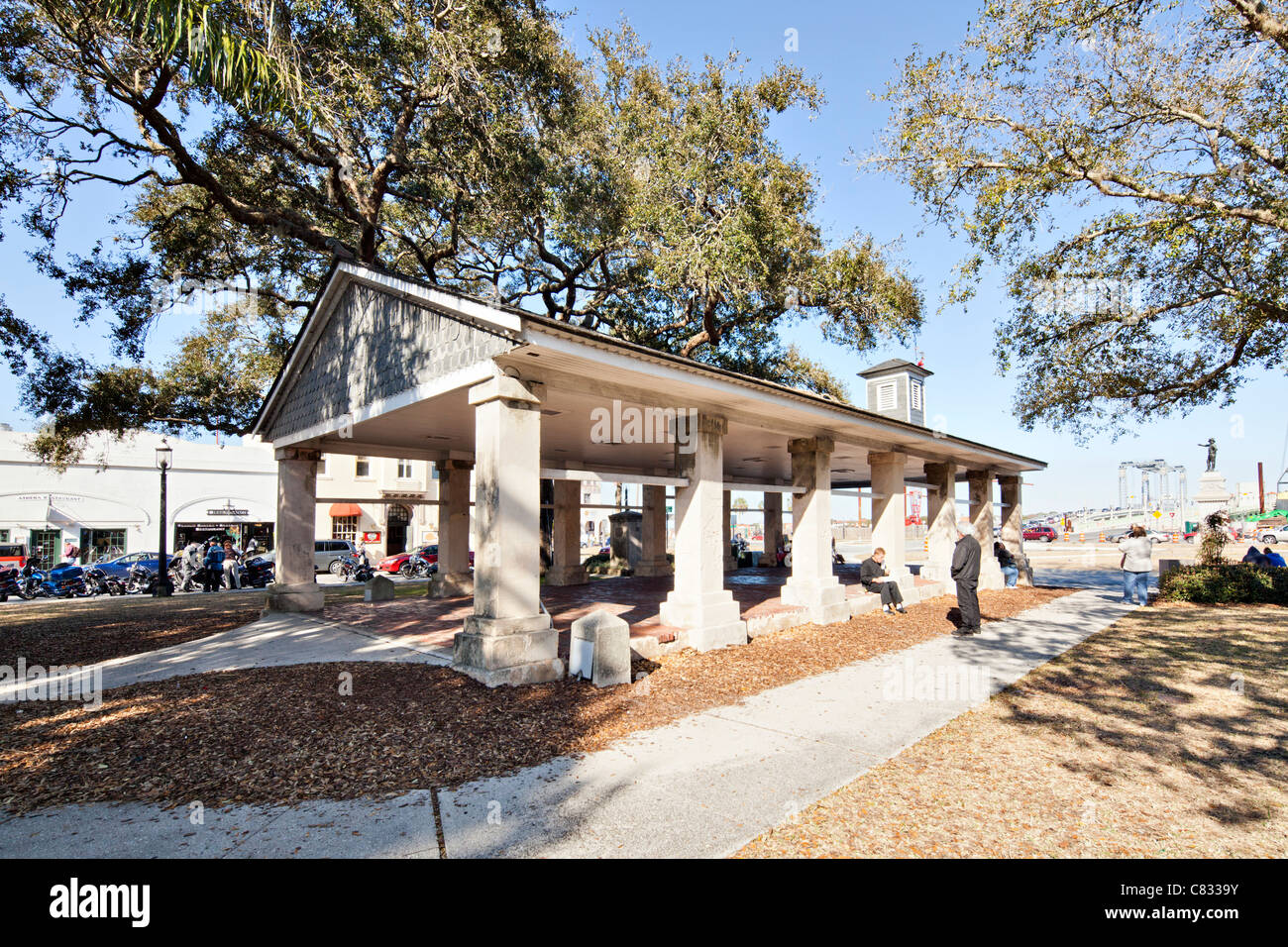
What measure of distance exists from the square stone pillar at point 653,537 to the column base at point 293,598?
9.45m

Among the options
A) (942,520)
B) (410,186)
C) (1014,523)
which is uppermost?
(410,186)

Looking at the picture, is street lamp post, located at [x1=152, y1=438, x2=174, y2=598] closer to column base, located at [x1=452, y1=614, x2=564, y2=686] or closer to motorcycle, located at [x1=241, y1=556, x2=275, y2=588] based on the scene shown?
motorcycle, located at [x1=241, y1=556, x2=275, y2=588]

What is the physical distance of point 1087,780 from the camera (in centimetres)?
434

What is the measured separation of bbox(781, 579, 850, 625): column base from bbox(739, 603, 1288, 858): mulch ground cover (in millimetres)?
3728

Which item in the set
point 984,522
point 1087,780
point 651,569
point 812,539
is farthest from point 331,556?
point 1087,780

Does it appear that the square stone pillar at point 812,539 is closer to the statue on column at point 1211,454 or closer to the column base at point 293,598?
the column base at point 293,598

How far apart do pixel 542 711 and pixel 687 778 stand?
197 centimetres

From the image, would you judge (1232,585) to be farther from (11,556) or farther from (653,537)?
(11,556)

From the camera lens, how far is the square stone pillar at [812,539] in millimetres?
10906

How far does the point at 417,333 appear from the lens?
26.4ft

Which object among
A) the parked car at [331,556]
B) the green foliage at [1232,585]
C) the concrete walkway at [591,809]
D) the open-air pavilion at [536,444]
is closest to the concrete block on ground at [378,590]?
the open-air pavilion at [536,444]

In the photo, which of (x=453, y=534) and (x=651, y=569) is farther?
(x=651, y=569)

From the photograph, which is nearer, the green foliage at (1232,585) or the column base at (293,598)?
the column base at (293,598)

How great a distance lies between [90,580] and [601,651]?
72.7 ft
